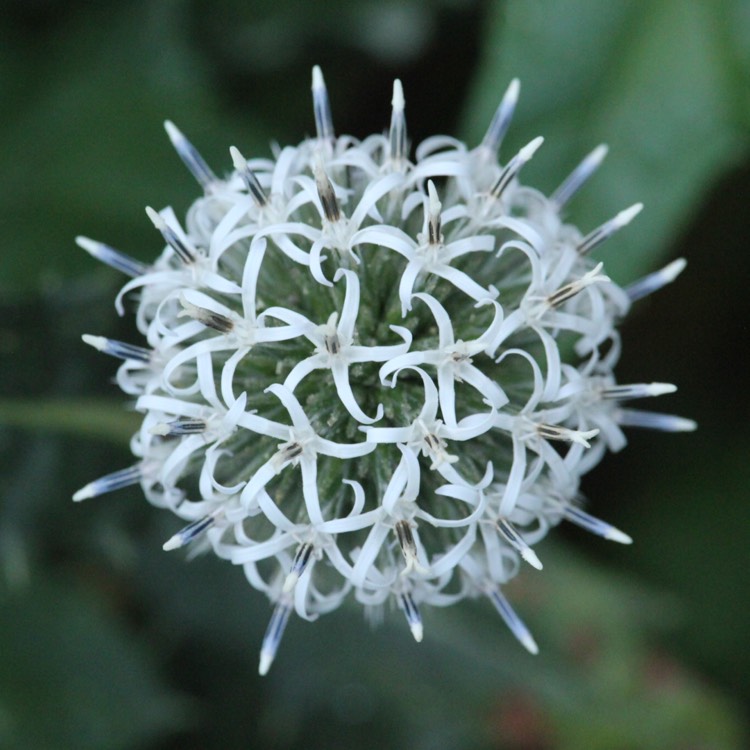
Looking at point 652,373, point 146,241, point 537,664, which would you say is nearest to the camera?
point 146,241

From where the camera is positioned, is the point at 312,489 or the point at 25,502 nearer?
the point at 312,489

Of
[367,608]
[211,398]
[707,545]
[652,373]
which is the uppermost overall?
[211,398]

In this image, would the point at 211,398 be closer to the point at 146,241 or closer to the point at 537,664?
the point at 146,241

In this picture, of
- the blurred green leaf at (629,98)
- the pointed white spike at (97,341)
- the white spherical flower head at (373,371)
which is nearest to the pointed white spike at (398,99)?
the white spherical flower head at (373,371)

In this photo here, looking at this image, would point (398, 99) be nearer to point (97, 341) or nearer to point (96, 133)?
point (97, 341)

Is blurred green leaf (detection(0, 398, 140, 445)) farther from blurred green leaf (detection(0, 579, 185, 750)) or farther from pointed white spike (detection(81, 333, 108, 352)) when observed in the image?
blurred green leaf (detection(0, 579, 185, 750))

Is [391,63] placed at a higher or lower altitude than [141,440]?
higher

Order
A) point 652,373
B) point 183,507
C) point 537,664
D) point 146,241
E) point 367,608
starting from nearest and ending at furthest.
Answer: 1. point 183,507
2. point 367,608
3. point 146,241
4. point 537,664
5. point 652,373

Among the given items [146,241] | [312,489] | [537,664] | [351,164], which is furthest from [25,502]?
[537,664]
